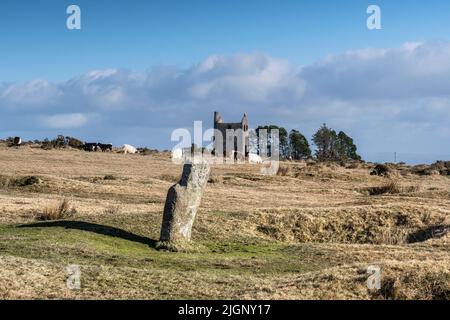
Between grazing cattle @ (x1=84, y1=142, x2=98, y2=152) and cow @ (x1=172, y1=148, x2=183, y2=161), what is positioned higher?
grazing cattle @ (x1=84, y1=142, x2=98, y2=152)

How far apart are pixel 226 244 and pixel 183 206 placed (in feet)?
6.19

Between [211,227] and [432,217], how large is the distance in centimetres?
817

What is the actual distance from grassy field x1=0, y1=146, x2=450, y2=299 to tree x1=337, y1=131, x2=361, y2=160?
51.6 m

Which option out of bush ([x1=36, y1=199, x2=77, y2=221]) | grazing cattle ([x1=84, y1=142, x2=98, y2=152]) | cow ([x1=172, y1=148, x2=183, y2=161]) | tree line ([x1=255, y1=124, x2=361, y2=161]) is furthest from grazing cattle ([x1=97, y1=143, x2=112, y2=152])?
bush ([x1=36, y1=199, x2=77, y2=221])

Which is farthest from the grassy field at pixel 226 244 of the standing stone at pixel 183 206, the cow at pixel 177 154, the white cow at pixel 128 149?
the white cow at pixel 128 149

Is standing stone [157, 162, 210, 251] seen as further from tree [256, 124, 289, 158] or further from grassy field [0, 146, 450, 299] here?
tree [256, 124, 289, 158]

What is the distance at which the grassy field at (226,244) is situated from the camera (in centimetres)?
1172

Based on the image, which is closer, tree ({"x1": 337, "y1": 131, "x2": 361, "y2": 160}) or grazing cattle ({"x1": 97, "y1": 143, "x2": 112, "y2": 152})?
grazing cattle ({"x1": 97, "y1": 143, "x2": 112, "y2": 152})

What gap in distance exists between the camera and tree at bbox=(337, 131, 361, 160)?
87.7m

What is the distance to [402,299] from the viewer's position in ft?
36.2

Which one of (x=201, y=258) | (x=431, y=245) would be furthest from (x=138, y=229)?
(x=431, y=245)

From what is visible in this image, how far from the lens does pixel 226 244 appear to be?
19.3 m
